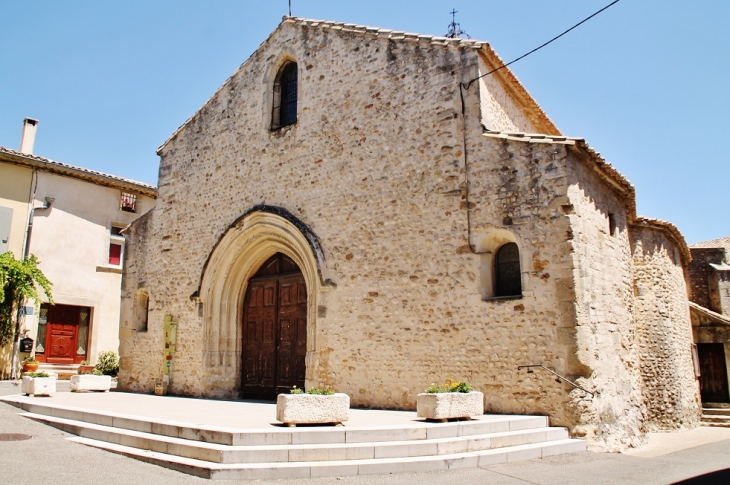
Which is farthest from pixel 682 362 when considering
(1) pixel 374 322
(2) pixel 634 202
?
(1) pixel 374 322

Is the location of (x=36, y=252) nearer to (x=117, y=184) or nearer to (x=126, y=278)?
(x=117, y=184)

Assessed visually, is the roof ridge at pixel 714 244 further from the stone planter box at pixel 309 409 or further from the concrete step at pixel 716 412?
the stone planter box at pixel 309 409

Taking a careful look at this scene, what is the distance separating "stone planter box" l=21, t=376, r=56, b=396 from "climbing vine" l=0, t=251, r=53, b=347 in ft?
20.9

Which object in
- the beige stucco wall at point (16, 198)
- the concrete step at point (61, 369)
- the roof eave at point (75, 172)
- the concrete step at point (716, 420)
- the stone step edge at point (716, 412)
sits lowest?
the concrete step at point (716, 420)

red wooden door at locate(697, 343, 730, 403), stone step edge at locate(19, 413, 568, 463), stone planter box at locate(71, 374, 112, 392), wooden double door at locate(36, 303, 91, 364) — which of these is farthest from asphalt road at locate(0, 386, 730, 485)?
wooden double door at locate(36, 303, 91, 364)

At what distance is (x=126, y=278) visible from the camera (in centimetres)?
1442

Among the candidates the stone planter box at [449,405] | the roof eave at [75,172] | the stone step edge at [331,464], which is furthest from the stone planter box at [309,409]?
the roof eave at [75,172]

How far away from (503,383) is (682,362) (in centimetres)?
625

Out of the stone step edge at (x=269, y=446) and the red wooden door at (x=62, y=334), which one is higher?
the red wooden door at (x=62, y=334)

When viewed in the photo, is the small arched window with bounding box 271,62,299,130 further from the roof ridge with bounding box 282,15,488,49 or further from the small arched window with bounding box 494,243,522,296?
the small arched window with bounding box 494,243,522,296

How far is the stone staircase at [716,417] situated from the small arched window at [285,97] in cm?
1198

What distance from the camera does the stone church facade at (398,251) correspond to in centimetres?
845

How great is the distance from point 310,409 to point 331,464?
2.86 ft

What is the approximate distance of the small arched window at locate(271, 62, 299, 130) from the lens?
12.6 meters
